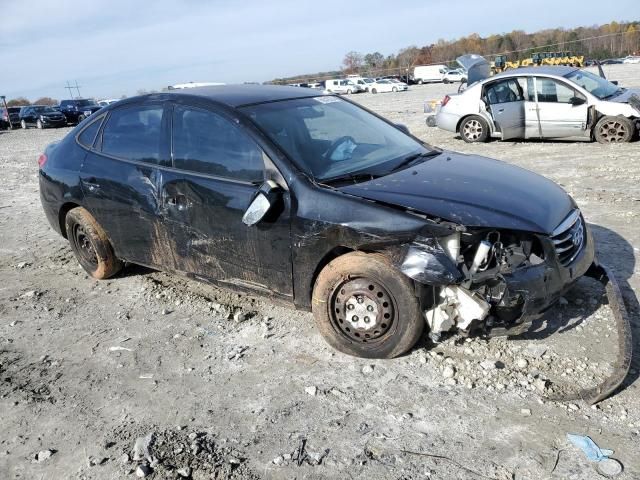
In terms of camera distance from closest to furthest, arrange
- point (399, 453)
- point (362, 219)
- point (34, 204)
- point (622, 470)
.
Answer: point (622, 470) → point (399, 453) → point (362, 219) → point (34, 204)

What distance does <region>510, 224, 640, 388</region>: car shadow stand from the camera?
359 centimetres

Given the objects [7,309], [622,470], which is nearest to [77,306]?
[7,309]

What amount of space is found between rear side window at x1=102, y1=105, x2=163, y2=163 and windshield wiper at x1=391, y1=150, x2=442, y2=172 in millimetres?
1867

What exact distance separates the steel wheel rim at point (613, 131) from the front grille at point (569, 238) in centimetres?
735

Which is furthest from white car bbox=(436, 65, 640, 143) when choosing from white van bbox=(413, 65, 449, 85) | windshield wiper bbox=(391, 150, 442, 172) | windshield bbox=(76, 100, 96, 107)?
white van bbox=(413, 65, 449, 85)

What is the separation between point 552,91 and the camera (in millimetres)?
10281

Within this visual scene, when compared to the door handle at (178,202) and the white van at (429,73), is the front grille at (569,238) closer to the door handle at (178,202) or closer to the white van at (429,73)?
the door handle at (178,202)

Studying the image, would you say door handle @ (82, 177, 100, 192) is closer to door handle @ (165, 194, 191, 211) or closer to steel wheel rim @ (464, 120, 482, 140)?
door handle @ (165, 194, 191, 211)

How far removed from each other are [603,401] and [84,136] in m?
4.65

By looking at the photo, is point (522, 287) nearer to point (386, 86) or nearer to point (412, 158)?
point (412, 158)

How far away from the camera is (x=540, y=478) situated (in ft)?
8.16

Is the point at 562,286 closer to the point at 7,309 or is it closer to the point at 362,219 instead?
the point at 362,219

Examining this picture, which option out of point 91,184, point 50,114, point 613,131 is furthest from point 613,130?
point 50,114

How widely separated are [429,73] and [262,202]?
56295mm
